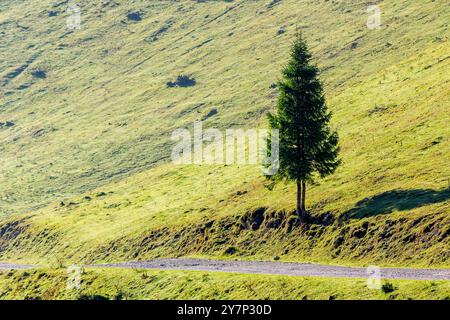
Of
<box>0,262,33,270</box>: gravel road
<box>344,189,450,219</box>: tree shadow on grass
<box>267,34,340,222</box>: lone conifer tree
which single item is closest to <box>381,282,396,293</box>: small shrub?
<box>344,189,450,219</box>: tree shadow on grass

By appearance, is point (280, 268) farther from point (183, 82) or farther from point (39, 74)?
point (39, 74)

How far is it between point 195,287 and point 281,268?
741 centimetres

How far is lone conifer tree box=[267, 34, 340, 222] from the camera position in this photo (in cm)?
6588

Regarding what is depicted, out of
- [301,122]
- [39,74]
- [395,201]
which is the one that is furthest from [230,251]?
[39,74]

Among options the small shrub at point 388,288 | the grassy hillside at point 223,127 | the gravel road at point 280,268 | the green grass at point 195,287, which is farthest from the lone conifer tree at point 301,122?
the small shrub at point 388,288

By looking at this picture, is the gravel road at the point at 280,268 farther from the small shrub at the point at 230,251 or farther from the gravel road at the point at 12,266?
the gravel road at the point at 12,266

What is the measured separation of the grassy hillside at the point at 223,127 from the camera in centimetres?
6675

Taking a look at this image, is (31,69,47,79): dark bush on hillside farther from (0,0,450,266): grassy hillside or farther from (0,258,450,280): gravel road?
(0,258,450,280): gravel road

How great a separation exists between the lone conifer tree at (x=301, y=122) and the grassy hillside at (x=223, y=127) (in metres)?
5.15

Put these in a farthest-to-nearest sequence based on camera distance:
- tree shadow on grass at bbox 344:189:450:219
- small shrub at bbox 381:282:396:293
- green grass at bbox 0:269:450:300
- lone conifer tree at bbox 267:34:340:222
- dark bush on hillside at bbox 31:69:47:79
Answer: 1. dark bush on hillside at bbox 31:69:47:79
2. lone conifer tree at bbox 267:34:340:222
3. tree shadow on grass at bbox 344:189:450:219
4. green grass at bbox 0:269:450:300
5. small shrub at bbox 381:282:396:293

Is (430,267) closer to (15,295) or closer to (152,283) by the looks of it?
(152,283)

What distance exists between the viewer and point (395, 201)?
215 feet

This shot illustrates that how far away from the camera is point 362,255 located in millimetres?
59812

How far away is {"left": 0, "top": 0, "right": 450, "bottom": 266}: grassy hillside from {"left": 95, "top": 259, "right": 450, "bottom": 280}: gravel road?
238 cm
